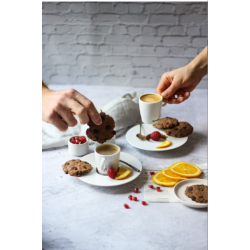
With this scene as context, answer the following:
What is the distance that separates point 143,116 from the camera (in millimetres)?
1515

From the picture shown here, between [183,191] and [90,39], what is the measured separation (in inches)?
72.7

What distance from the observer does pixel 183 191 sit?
1261mm

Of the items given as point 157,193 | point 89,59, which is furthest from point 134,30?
point 157,193

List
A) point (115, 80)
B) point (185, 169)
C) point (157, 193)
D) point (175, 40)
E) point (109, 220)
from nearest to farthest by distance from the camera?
point (109, 220) → point (157, 193) → point (185, 169) → point (175, 40) → point (115, 80)

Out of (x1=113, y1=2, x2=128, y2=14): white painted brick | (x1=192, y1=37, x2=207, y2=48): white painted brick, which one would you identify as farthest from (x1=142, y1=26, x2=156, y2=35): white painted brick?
(x1=192, y1=37, x2=207, y2=48): white painted brick

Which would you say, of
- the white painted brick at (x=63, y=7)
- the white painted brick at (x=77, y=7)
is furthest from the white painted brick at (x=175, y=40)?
the white painted brick at (x=63, y=7)

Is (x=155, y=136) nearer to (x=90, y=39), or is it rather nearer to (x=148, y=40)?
(x=148, y=40)

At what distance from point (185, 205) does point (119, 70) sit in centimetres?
181

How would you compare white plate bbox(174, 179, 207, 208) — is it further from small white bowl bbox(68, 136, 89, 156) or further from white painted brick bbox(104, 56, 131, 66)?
white painted brick bbox(104, 56, 131, 66)

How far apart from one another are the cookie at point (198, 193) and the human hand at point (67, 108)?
47 centimetres

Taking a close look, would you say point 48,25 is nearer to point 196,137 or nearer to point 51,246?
point 196,137

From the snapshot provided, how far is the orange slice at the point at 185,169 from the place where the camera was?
135 cm
